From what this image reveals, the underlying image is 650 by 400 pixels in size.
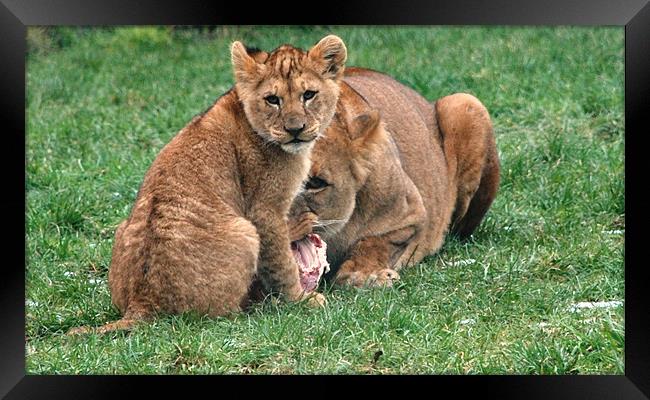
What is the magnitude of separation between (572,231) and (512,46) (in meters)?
3.91

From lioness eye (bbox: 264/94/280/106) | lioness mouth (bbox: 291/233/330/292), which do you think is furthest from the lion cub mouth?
lioness mouth (bbox: 291/233/330/292)

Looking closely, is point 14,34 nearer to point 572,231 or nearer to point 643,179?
point 643,179

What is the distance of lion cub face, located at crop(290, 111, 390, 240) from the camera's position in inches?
308

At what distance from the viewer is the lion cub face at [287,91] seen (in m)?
7.14

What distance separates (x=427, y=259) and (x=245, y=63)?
2.20 meters

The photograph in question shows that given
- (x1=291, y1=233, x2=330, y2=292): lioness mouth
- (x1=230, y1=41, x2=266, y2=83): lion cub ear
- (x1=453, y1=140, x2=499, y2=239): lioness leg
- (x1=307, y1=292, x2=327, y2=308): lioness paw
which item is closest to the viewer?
(x1=230, y1=41, x2=266, y2=83): lion cub ear

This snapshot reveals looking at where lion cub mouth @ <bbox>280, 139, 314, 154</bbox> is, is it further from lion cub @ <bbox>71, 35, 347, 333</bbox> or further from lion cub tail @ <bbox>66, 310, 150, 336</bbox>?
lion cub tail @ <bbox>66, 310, 150, 336</bbox>

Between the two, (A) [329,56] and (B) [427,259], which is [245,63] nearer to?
(A) [329,56]

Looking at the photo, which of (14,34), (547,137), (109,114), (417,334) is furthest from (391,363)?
(109,114)

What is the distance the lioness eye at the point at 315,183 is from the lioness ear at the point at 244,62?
2.78 feet

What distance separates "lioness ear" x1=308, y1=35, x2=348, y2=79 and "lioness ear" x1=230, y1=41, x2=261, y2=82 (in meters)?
0.32

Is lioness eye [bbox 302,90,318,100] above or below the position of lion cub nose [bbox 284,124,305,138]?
above

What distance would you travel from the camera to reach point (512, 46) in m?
12.7
